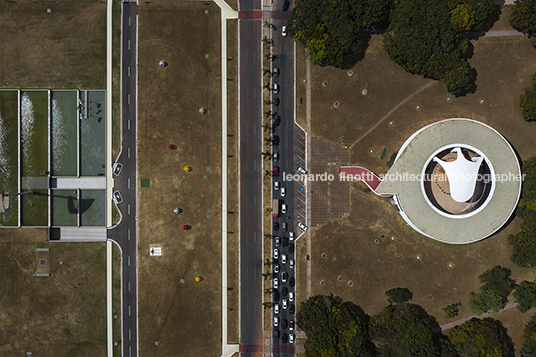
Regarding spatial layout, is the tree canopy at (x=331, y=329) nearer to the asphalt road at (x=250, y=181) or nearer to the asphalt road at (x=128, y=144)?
the asphalt road at (x=250, y=181)

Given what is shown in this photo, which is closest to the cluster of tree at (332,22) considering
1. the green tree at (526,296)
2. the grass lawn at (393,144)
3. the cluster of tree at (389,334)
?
the grass lawn at (393,144)

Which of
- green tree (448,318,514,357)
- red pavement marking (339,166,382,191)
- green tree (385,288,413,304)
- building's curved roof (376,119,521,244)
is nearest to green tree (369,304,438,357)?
green tree (385,288,413,304)

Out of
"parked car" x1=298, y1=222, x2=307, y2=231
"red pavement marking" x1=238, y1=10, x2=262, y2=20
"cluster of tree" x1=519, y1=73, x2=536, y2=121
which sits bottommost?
"parked car" x1=298, y1=222, x2=307, y2=231

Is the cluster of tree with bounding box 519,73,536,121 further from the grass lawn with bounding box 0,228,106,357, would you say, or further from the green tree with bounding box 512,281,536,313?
the grass lawn with bounding box 0,228,106,357

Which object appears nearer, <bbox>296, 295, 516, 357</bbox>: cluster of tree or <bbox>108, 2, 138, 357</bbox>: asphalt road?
<bbox>296, 295, 516, 357</bbox>: cluster of tree

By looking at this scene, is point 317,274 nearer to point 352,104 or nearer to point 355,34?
point 352,104

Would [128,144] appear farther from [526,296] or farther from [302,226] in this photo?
[526,296]

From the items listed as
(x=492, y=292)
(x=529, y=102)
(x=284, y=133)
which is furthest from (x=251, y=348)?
(x=529, y=102)
